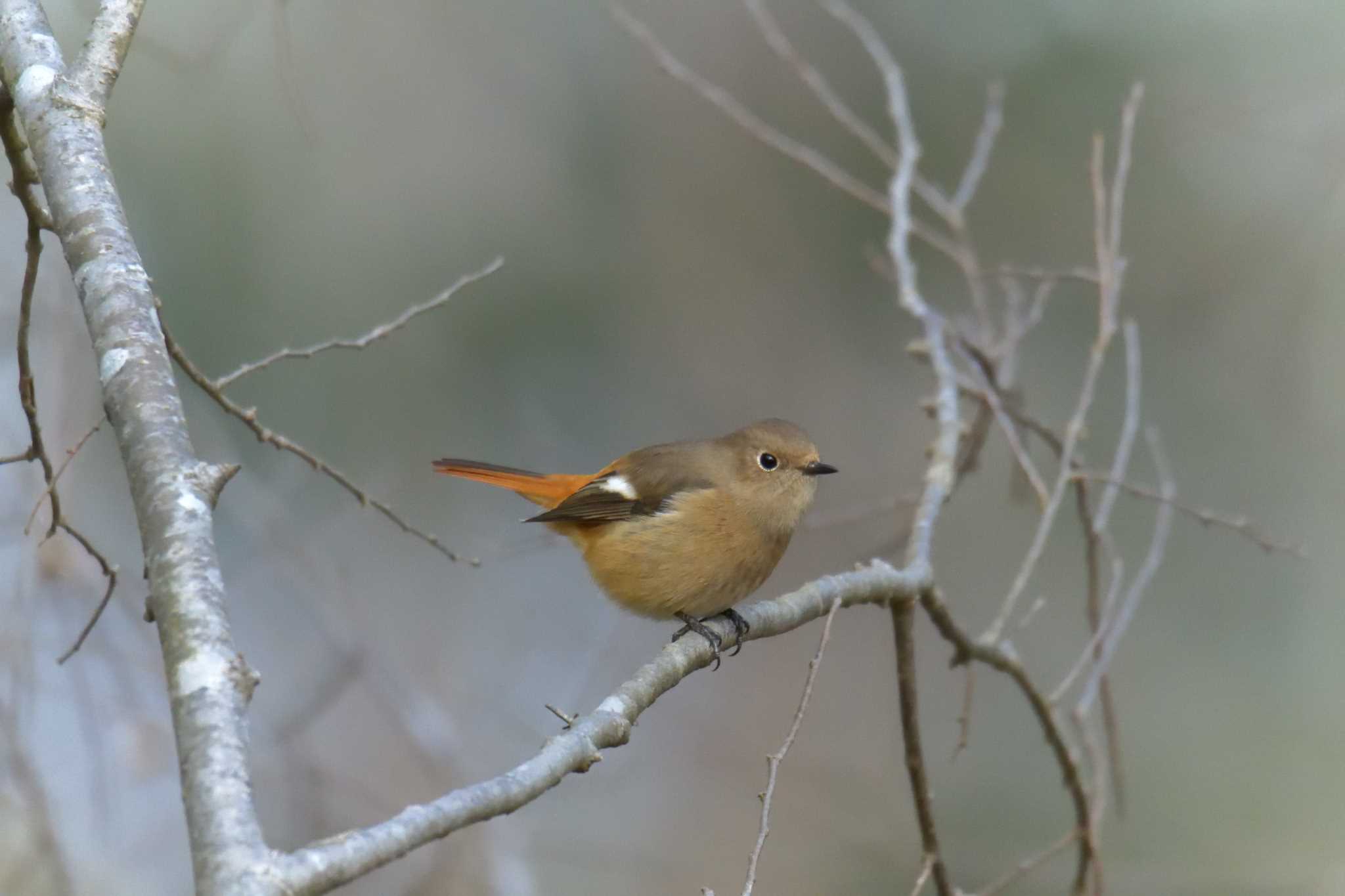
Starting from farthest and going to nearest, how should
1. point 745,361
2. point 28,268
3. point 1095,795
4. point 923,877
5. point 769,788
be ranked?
point 745,361
point 1095,795
point 923,877
point 28,268
point 769,788

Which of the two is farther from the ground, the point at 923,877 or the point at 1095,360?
the point at 1095,360

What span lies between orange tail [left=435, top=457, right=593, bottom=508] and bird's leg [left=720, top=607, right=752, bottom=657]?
37.0 inches

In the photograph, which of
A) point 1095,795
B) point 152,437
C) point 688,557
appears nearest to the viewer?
point 152,437

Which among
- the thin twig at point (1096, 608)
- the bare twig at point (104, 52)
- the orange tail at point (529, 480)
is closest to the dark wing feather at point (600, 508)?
the orange tail at point (529, 480)

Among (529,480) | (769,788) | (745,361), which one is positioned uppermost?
(745,361)

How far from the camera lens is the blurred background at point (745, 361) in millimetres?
6145

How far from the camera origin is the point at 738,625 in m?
3.40

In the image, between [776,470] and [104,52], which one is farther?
[776,470]

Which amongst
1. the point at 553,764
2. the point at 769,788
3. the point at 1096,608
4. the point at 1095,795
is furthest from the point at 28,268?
the point at 1096,608

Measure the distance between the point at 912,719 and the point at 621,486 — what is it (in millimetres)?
1396

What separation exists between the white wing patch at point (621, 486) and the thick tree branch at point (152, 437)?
7.32 ft

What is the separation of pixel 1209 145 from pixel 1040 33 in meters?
1.24

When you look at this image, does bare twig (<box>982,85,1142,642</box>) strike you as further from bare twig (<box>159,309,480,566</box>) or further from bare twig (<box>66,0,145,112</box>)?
bare twig (<box>66,0,145,112</box>)

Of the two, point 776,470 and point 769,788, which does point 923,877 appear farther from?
point 776,470
